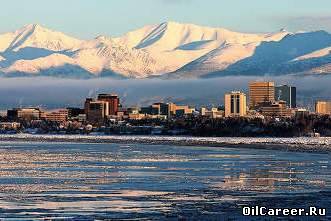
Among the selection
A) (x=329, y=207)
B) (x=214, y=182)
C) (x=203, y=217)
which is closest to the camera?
(x=203, y=217)

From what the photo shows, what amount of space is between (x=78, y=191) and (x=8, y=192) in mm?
3597

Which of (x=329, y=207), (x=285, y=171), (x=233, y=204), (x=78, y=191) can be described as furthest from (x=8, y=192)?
(x=285, y=171)

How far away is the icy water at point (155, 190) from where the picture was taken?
4234cm

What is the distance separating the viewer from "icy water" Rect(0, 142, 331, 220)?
42.3m

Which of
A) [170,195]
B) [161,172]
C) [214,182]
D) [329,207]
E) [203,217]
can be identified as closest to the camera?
[203,217]

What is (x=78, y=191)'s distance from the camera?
5178cm

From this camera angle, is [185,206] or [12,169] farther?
[12,169]

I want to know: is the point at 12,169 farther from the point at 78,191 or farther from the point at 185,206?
the point at 185,206

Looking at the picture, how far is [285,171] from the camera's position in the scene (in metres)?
70.8

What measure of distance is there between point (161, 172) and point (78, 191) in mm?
18098

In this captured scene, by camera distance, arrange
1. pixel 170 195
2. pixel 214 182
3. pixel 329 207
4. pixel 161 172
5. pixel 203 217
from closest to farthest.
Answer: pixel 203 217
pixel 329 207
pixel 170 195
pixel 214 182
pixel 161 172

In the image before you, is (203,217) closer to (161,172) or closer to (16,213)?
(16,213)

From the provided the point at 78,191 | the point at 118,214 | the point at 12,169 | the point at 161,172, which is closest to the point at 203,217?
the point at 118,214

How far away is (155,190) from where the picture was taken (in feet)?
173
